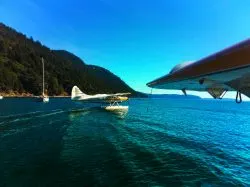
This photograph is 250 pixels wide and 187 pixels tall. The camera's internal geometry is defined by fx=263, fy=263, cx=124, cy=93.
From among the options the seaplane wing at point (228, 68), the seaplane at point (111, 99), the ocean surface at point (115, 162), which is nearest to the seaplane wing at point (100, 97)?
the seaplane at point (111, 99)

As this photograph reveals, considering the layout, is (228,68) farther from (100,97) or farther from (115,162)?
(100,97)

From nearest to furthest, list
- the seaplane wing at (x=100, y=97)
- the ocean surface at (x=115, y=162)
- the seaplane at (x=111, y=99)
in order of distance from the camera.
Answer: the ocean surface at (x=115, y=162), the seaplane at (x=111, y=99), the seaplane wing at (x=100, y=97)

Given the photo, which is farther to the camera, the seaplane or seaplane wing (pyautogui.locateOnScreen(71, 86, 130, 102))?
seaplane wing (pyautogui.locateOnScreen(71, 86, 130, 102))

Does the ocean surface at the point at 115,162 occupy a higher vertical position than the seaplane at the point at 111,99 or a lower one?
lower

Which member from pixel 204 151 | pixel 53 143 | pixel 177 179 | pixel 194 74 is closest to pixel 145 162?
pixel 177 179

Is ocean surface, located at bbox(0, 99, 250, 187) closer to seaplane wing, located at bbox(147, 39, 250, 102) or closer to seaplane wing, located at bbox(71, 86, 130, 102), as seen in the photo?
seaplane wing, located at bbox(147, 39, 250, 102)

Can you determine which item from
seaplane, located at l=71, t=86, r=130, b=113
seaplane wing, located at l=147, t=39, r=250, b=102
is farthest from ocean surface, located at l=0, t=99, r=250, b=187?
seaplane, located at l=71, t=86, r=130, b=113

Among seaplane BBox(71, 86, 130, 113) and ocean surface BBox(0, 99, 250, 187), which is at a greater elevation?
seaplane BBox(71, 86, 130, 113)

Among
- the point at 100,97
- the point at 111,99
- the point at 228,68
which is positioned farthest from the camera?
the point at 100,97

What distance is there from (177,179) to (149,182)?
6.66 feet

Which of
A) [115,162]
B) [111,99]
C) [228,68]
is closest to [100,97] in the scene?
[111,99]

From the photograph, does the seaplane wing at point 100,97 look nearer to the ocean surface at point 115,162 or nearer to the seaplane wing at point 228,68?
the ocean surface at point 115,162

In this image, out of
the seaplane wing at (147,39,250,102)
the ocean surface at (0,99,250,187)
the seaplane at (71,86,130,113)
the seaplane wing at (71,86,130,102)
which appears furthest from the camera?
the seaplane wing at (71,86,130,102)

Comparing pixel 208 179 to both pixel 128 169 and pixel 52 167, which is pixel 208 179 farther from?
pixel 52 167
